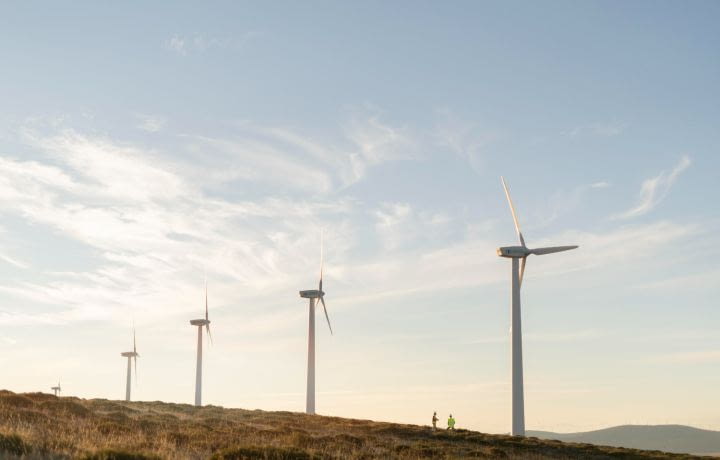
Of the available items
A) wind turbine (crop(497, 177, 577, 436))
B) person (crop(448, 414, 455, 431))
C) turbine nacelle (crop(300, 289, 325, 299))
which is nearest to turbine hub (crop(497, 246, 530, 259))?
A: wind turbine (crop(497, 177, 577, 436))

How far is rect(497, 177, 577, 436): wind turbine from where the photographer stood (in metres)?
73.2

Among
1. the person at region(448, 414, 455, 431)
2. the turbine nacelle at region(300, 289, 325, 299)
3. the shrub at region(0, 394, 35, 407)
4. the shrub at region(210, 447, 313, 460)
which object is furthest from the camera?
the turbine nacelle at region(300, 289, 325, 299)

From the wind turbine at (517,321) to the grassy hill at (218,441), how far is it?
6.58 meters

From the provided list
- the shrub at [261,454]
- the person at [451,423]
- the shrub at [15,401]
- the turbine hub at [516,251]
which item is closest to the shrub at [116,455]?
the shrub at [261,454]

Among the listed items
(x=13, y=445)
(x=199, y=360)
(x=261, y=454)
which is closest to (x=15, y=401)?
(x=13, y=445)

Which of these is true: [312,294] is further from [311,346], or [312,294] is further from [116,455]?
[116,455]

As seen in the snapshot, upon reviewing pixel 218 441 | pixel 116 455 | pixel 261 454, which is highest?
pixel 116 455

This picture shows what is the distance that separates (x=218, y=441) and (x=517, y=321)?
42624 millimetres

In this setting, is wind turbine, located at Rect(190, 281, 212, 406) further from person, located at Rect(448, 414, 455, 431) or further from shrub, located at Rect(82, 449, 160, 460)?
shrub, located at Rect(82, 449, 160, 460)

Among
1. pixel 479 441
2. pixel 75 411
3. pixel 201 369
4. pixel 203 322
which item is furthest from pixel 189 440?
pixel 203 322

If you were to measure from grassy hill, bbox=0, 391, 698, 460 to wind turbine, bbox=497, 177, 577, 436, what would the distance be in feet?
21.6

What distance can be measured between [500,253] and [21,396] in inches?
1883

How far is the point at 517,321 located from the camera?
255 feet

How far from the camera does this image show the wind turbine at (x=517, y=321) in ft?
240
